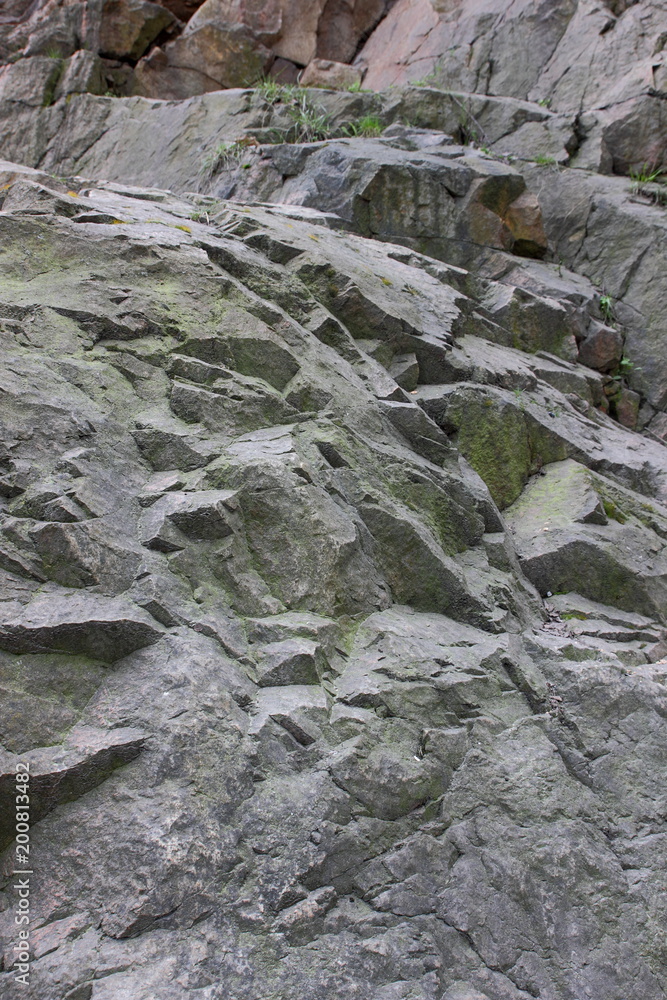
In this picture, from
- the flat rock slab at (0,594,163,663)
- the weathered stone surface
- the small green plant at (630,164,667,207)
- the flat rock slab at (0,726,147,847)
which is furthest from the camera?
the small green plant at (630,164,667,207)

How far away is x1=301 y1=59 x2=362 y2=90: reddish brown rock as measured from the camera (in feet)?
51.7

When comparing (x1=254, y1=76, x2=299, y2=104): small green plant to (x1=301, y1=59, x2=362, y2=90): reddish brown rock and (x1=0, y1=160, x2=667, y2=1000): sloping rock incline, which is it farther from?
(x1=0, y1=160, x2=667, y2=1000): sloping rock incline

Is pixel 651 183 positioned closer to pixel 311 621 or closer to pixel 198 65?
pixel 198 65

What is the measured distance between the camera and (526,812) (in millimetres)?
3445

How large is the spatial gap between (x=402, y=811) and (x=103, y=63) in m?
17.2

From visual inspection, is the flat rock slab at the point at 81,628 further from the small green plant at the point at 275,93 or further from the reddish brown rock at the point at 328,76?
the reddish brown rock at the point at 328,76

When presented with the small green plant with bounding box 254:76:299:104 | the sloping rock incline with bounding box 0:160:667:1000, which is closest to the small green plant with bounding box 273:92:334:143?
the small green plant with bounding box 254:76:299:104

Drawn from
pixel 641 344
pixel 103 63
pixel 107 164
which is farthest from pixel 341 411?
pixel 103 63

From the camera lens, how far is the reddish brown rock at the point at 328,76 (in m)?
15.8

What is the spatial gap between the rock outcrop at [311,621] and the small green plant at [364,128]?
11.9ft

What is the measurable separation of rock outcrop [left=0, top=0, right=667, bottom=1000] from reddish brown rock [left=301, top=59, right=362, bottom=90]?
8941 mm

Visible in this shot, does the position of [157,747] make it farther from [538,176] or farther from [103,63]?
[103,63]

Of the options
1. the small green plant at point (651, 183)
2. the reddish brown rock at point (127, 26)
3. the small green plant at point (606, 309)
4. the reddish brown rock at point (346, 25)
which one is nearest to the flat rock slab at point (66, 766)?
the small green plant at point (606, 309)

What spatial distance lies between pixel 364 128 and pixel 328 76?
541 cm
